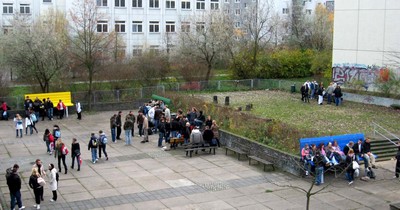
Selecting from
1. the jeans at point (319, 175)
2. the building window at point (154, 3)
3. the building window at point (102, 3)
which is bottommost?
the jeans at point (319, 175)

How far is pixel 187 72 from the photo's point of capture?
4238cm

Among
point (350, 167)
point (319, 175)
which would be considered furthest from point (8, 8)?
point (350, 167)

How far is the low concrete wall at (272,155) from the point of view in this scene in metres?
19.3

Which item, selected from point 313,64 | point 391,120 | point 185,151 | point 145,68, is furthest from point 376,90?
point 185,151

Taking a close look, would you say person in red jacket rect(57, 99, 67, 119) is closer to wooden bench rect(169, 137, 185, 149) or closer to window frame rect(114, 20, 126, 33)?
wooden bench rect(169, 137, 185, 149)

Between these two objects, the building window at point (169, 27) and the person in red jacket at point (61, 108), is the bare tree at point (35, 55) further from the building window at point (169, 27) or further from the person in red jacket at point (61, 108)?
the building window at point (169, 27)

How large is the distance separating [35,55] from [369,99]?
23.6 metres

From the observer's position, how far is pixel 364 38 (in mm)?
38938

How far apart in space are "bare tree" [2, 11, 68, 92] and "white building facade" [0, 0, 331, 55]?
1841 cm

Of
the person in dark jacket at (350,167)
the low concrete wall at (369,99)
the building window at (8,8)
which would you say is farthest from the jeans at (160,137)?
the building window at (8,8)

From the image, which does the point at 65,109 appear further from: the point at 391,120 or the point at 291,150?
the point at 391,120

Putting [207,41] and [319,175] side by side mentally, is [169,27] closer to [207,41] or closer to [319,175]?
[207,41]

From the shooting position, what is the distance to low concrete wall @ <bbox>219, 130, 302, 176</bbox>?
19.3 metres

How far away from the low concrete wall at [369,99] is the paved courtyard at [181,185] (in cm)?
1490
